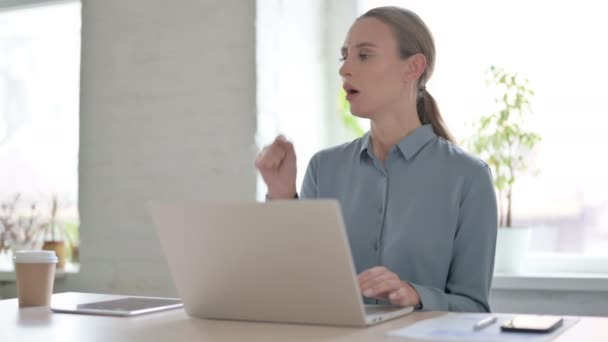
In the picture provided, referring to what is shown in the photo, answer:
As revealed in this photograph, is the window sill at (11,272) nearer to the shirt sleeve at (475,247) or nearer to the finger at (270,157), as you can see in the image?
the finger at (270,157)

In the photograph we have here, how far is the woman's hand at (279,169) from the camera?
1.99 meters

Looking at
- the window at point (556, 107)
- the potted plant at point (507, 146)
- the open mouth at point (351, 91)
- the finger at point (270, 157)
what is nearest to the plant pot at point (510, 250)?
the potted plant at point (507, 146)

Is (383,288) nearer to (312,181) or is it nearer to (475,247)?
(475,247)

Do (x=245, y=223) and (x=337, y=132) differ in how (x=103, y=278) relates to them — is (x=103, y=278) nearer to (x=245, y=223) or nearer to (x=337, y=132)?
(x=337, y=132)

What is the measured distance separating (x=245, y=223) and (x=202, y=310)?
251 millimetres

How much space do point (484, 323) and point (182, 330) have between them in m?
0.48

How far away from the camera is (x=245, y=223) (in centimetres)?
134

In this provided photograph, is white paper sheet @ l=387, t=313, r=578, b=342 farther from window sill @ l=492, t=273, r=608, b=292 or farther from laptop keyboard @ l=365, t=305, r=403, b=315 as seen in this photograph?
window sill @ l=492, t=273, r=608, b=292

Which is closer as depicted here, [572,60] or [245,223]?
[245,223]

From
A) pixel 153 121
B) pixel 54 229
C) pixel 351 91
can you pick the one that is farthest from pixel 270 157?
pixel 54 229

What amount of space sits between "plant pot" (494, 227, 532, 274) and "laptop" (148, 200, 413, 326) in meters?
1.55

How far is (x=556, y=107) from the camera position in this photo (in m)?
3.14

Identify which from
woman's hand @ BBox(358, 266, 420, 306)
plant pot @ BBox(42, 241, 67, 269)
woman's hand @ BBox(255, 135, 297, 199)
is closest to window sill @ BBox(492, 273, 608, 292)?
woman's hand @ BBox(255, 135, 297, 199)

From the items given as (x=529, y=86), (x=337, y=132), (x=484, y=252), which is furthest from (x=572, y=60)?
(x=484, y=252)
